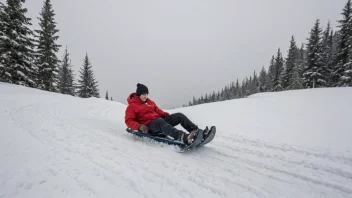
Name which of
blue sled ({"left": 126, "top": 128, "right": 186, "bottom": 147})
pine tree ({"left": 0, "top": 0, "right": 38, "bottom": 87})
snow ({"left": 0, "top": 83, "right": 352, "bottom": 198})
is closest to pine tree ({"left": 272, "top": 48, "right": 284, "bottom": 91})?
snow ({"left": 0, "top": 83, "right": 352, "bottom": 198})

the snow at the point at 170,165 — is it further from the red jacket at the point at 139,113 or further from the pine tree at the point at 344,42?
the pine tree at the point at 344,42

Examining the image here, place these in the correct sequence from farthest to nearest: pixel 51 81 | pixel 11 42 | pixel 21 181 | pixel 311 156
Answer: pixel 51 81 < pixel 11 42 < pixel 311 156 < pixel 21 181

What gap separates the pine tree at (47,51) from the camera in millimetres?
20875

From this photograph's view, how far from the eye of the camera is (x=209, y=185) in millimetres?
2221

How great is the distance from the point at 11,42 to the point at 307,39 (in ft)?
122

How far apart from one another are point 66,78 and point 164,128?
34874mm

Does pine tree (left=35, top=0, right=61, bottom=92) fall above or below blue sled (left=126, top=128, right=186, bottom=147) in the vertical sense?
above

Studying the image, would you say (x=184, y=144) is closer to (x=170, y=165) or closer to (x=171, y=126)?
(x=171, y=126)

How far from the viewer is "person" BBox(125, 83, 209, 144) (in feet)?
12.1

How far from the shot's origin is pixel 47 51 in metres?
21.1

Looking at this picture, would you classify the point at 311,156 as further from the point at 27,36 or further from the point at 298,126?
the point at 27,36

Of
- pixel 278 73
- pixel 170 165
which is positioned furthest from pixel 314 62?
pixel 170 165

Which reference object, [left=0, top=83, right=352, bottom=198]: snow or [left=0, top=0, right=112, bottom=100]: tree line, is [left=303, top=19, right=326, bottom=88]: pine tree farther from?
[left=0, top=0, right=112, bottom=100]: tree line

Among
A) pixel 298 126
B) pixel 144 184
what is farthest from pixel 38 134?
pixel 298 126
